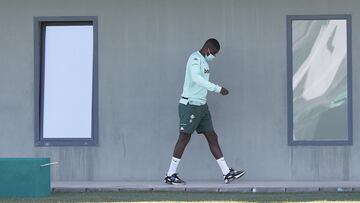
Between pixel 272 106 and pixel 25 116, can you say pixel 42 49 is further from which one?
pixel 272 106

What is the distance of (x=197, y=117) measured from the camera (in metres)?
10.4

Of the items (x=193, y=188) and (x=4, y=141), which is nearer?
(x=193, y=188)

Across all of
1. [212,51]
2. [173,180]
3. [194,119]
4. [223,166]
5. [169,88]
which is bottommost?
[173,180]

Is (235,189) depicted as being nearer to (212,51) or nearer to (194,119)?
(194,119)

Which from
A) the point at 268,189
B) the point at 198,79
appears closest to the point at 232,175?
the point at 268,189

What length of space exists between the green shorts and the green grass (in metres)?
0.85

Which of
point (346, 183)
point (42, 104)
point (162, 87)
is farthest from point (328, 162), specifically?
point (42, 104)

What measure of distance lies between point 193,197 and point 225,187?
67 cm

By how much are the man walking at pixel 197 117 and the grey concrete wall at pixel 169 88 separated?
51 cm

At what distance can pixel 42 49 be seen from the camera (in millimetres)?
11258

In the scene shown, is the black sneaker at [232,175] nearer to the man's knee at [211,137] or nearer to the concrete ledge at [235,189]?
the concrete ledge at [235,189]

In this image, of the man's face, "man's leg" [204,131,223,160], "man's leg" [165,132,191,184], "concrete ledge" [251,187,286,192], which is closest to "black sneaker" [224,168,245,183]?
"man's leg" [204,131,223,160]

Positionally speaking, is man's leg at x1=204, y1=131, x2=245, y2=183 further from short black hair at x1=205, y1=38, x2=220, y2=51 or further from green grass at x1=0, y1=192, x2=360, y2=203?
short black hair at x1=205, y1=38, x2=220, y2=51

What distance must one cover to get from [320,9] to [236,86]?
1.51 metres
